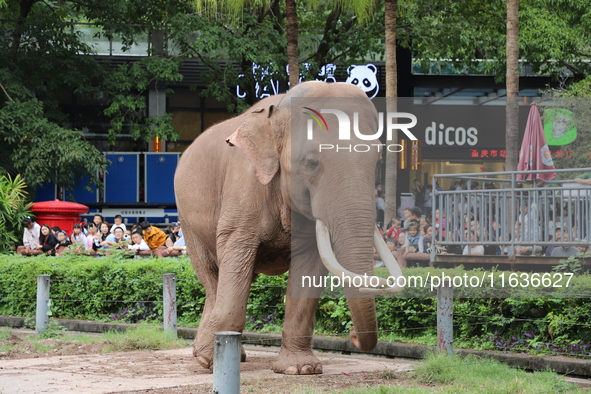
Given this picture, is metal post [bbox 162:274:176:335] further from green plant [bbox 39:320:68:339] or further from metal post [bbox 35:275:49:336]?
metal post [bbox 35:275:49:336]

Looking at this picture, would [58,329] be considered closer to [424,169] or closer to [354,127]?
[354,127]

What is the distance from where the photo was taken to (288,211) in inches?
311

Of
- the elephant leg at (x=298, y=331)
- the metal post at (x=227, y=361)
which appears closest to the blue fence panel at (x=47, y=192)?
the elephant leg at (x=298, y=331)

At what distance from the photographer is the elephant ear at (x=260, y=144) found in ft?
25.5

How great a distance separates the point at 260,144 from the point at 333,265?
1.51m

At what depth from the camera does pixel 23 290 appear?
15.9 metres

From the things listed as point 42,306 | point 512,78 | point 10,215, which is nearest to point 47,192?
point 10,215

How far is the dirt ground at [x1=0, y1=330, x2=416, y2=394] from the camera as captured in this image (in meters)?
7.76

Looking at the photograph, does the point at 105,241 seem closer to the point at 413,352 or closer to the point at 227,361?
the point at 413,352

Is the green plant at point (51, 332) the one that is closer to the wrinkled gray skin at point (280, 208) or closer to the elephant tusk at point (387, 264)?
the wrinkled gray skin at point (280, 208)

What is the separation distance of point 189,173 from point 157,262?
5.47 metres

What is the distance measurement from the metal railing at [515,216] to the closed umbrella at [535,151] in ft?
1.30

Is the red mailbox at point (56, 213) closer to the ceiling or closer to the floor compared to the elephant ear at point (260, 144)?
closer to the floor

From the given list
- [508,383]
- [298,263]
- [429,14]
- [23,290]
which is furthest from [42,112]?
[508,383]
